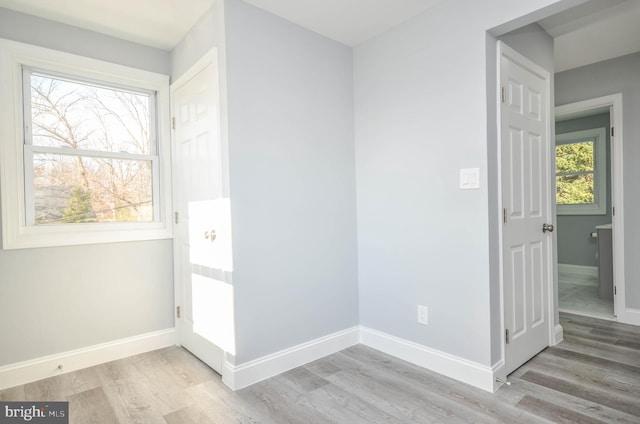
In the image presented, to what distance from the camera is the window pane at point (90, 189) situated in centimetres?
252

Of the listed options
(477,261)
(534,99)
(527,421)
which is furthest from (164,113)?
(527,421)

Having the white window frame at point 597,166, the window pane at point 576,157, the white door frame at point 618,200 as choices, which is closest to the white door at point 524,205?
the white door frame at point 618,200

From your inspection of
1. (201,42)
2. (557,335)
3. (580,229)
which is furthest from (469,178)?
(580,229)

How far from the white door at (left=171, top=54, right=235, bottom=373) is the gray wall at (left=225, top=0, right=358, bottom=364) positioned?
13cm

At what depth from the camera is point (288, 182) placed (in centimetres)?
253

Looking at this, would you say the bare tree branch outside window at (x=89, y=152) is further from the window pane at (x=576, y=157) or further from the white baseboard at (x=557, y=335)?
the window pane at (x=576, y=157)

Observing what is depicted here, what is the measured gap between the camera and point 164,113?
299 centimetres

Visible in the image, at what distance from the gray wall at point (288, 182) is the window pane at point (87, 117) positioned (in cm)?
122

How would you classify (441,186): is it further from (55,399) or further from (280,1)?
(55,399)

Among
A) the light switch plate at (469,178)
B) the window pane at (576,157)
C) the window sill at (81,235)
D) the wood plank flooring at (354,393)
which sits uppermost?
the window pane at (576,157)

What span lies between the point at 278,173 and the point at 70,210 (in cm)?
163

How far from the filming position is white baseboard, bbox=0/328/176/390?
2326 millimetres

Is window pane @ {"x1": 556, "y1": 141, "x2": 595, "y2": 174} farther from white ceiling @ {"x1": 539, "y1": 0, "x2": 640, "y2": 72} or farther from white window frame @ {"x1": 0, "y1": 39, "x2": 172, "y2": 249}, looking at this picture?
white window frame @ {"x1": 0, "y1": 39, "x2": 172, "y2": 249}

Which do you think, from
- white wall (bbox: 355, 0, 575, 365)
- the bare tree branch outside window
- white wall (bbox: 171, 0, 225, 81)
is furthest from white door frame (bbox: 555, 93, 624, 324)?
the bare tree branch outside window
